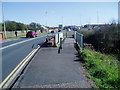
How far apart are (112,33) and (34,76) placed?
11.7 meters

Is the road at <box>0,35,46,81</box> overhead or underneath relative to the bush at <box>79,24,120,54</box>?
underneath

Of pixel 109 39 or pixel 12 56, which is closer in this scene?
pixel 12 56

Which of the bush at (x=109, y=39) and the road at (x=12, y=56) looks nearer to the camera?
the road at (x=12, y=56)

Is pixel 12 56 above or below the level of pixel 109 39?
below

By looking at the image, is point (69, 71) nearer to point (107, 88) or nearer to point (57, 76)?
point (57, 76)

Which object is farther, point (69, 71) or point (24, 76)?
point (69, 71)

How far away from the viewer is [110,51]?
1700 centimetres

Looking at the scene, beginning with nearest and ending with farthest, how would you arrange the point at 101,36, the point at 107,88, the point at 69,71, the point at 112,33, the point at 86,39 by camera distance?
1. the point at 107,88
2. the point at 69,71
3. the point at 112,33
4. the point at 101,36
5. the point at 86,39

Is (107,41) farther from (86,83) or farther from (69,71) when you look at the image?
(86,83)

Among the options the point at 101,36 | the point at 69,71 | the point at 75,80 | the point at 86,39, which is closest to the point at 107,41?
the point at 101,36

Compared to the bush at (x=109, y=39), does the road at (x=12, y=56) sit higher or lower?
lower

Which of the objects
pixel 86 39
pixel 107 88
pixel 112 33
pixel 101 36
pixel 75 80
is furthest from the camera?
pixel 86 39

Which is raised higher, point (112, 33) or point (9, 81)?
point (112, 33)

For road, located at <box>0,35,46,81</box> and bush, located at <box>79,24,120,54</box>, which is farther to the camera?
bush, located at <box>79,24,120,54</box>
